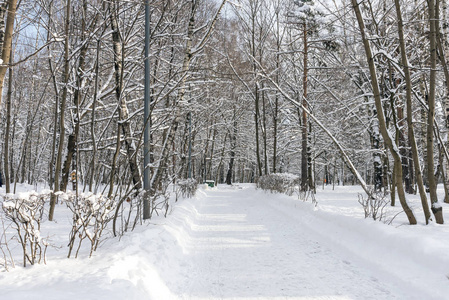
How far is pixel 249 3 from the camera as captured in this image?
21.0 meters

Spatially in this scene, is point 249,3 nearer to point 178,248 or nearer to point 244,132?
point 244,132

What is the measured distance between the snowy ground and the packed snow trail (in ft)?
0.04

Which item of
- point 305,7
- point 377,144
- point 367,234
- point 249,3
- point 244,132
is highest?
point 249,3

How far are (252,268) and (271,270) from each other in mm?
294

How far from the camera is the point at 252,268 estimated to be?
15.3 feet

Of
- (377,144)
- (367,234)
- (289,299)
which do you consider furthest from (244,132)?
(289,299)

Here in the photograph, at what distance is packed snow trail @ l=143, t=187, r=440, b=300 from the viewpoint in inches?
147

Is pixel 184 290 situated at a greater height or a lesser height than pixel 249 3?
lesser

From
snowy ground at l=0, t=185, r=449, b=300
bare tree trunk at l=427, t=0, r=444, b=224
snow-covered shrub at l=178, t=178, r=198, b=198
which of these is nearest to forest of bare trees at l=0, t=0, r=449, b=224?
bare tree trunk at l=427, t=0, r=444, b=224

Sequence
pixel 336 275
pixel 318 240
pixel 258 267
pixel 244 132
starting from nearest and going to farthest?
pixel 336 275 → pixel 258 267 → pixel 318 240 → pixel 244 132

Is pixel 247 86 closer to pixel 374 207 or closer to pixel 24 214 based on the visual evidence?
pixel 374 207

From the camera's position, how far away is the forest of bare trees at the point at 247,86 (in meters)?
7.04

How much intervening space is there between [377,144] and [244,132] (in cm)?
1976

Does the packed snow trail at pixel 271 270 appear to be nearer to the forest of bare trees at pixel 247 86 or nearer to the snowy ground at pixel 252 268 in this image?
the snowy ground at pixel 252 268
